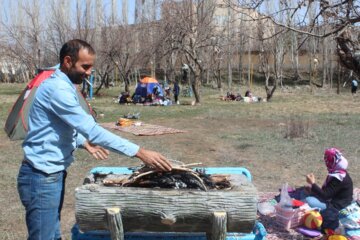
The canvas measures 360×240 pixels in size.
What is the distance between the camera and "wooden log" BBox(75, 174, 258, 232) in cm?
286

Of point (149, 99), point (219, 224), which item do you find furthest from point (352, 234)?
point (149, 99)

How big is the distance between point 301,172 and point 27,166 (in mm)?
5943

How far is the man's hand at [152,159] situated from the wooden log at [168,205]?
16 centimetres

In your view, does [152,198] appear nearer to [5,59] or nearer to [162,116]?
[162,116]

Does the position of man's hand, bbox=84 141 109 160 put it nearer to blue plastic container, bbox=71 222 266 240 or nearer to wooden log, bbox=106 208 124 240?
wooden log, bbox=106 208 124 240

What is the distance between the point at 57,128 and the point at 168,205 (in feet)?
2.70

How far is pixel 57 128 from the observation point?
287cm

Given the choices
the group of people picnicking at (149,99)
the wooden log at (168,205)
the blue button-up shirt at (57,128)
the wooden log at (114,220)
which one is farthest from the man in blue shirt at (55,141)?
the group of people picnicking at (149,99)

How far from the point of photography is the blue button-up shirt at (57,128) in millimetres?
2773

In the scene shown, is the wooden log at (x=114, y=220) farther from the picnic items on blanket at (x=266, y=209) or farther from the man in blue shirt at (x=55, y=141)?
the picnic items on blanket at (x=266, y=209)

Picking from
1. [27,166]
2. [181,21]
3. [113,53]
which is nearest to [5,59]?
[113,53]

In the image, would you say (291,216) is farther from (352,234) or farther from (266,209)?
(352,234)

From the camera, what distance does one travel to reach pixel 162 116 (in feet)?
56.6

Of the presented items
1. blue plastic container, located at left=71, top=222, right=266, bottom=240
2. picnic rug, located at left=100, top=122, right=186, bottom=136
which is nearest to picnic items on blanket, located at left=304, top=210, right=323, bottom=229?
blue plastic container, located at left=71, top=222, right=266, bottom=240
